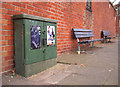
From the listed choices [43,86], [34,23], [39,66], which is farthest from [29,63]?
[34,23]

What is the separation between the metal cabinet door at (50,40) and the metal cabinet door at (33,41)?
0.51ft

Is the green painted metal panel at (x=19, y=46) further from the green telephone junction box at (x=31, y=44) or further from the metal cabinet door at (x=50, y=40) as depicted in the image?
the metal cabinet door at (x=50, y=40)

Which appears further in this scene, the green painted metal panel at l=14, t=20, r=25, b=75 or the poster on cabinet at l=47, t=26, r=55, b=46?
the poster on cabinet at l=47, t=26, r=55, b=46

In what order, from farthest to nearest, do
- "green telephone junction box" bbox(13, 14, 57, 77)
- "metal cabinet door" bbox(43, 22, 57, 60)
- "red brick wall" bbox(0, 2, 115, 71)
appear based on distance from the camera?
"metal cabinet door" bbox(43, 22, 57, 60), "red brick wall" bbox(0, 2, 115, 71), "green telephone junction box" bbox(13, 14, 57, 77)

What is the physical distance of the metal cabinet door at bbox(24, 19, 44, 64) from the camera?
7.76ft

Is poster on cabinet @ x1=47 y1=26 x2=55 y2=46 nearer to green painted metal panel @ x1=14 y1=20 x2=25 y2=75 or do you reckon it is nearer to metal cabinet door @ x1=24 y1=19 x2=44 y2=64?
metal cabinet door @ x1=24 y1=19 x2=44 y2=64

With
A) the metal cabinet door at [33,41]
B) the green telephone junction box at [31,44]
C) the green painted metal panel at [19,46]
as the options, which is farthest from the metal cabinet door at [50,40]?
the green painted metal panel at [19,46]

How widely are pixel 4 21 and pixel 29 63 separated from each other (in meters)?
1.04

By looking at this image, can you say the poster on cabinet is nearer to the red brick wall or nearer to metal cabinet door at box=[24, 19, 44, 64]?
metal cabinet door at box=[24, 19, 44, 64]

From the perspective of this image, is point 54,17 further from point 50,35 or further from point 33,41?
point 33,41

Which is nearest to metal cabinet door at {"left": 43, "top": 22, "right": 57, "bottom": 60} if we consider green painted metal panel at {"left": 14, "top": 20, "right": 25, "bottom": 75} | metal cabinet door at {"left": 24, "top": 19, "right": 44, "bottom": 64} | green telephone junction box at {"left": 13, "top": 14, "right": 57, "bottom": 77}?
green telephone junction box at {"left": 13, "top": 14, "right": 57, "bottom": 77}

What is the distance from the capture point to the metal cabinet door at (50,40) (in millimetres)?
2838

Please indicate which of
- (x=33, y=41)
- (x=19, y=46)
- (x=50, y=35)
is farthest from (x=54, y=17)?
(x=19, y=46)

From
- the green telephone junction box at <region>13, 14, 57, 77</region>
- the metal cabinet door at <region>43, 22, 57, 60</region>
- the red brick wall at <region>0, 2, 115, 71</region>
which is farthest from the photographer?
the metal cabinet door at <region>43, 22, 57, 60</region>
